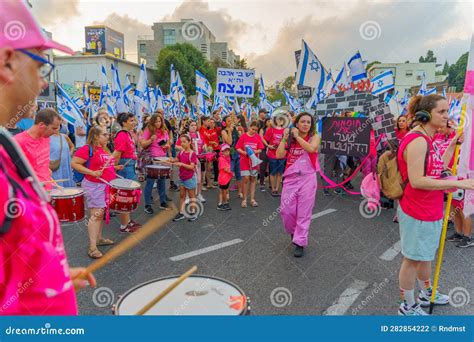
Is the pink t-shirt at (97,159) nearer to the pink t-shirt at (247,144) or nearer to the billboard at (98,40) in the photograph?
the pink t-shirt at (247,144)

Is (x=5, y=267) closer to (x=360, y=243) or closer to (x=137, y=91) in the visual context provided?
(x=360, y=243)

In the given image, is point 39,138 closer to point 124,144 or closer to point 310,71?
point 124,144

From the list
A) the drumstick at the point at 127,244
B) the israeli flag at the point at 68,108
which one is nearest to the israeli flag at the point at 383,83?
the israeli flag at the point at 68,108

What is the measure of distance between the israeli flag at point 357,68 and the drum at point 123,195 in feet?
22.8

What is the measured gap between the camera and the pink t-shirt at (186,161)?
6.35 m

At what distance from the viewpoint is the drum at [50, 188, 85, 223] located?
13.0 ft

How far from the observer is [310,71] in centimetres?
910

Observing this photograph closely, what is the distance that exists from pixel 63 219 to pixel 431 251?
11.9 ft

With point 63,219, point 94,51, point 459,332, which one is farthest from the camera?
point 94,51

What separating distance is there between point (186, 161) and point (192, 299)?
4647 millimetres

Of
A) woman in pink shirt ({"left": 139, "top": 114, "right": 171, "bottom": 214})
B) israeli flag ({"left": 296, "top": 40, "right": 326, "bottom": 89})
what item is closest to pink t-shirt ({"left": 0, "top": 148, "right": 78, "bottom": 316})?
woman in pink shirt ({"left": 139, "top": 114, "right": 171, "bottom": 214})

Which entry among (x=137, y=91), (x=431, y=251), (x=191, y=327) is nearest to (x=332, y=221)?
(x=431, y=251)

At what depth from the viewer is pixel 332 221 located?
20.3ft

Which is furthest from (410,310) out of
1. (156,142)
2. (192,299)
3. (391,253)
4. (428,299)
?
(156,142)
